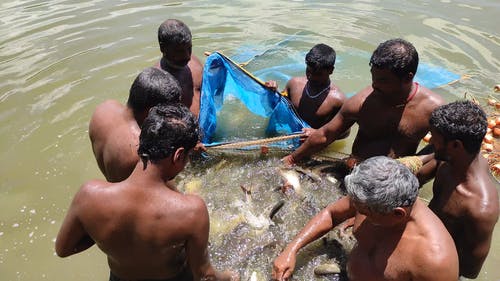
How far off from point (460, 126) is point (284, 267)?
1512 millimetres

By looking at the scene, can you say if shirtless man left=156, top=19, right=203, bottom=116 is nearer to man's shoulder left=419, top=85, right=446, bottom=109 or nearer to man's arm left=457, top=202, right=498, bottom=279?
man's shoulder left=419, top=85, right=446, bottom=109

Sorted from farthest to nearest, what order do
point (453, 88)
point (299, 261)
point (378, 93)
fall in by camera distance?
Result: point (453, 88)
point (378, 93)
point (299, 261)

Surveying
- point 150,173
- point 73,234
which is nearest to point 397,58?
point 150,173

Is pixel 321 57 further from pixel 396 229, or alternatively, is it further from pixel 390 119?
pixel 396 229

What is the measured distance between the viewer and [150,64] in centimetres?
664

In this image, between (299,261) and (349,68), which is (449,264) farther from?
(349,68)

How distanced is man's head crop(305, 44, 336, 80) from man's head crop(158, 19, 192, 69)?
1.23 metres

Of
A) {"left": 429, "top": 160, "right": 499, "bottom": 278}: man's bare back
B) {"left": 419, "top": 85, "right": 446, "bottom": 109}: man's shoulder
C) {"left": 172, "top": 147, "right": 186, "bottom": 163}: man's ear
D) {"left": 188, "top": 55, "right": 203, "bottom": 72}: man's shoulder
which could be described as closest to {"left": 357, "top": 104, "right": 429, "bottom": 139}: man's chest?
{"left": 419, "top": 85, "right": 446, "bottom": 109}: man's shoulder

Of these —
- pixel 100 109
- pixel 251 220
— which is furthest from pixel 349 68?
pixel 100 109

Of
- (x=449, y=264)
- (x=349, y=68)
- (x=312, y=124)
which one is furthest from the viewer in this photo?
(x=349, y=68)

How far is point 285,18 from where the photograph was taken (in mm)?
8195

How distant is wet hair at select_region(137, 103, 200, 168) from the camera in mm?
1986

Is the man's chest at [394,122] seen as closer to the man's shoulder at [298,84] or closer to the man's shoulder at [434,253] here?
the man's shoulder at [298,84]

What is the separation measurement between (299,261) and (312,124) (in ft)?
5.84
